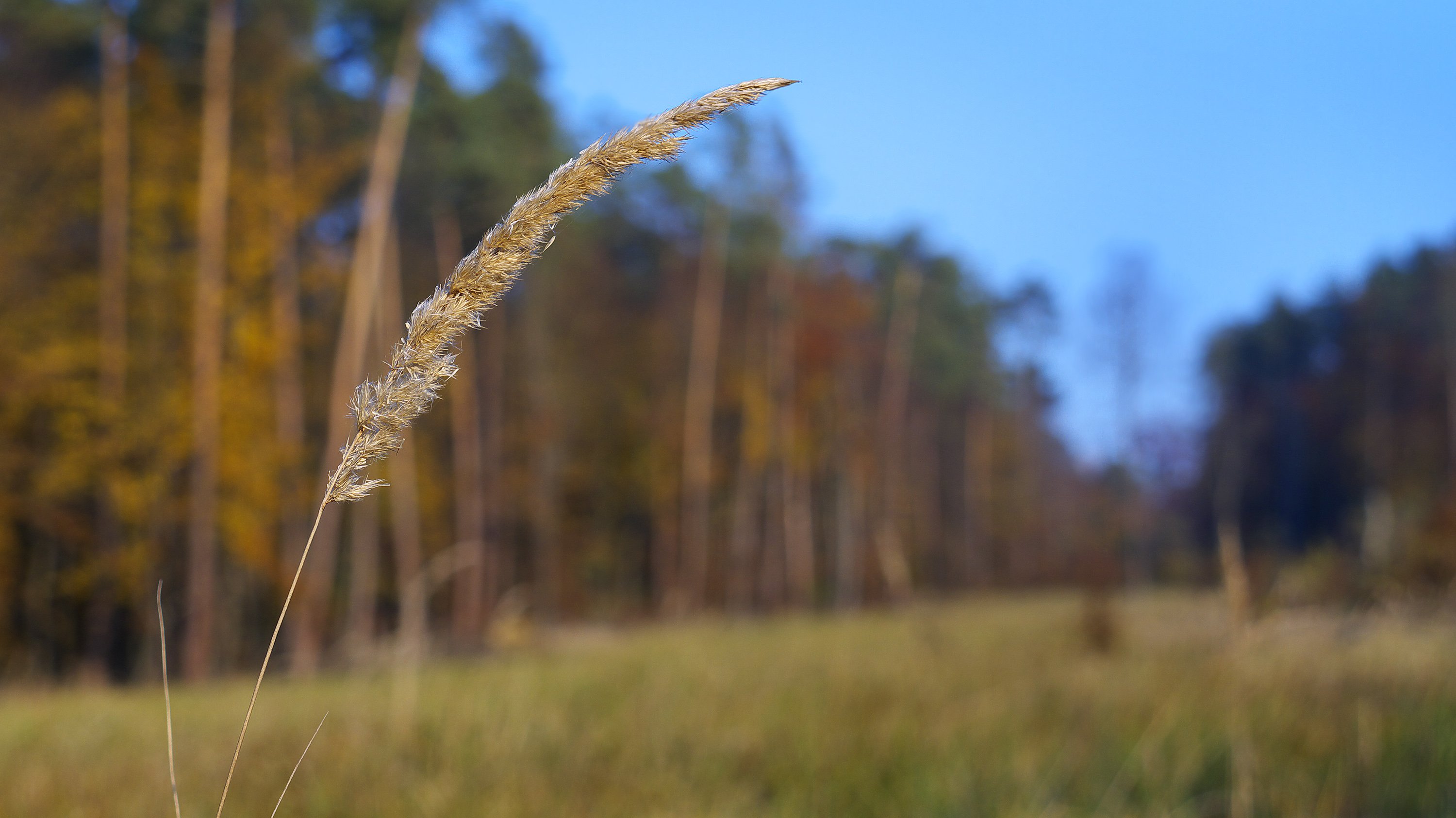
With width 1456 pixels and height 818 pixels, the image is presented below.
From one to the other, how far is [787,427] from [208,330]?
1597 centimetres

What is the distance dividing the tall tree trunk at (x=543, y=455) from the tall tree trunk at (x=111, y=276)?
984 cm

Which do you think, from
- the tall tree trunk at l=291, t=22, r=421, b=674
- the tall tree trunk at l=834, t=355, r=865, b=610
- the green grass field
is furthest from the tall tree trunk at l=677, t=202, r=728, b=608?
the green grass field

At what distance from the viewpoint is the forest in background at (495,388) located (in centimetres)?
1305

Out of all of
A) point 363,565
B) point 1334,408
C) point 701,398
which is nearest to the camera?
point 363,565

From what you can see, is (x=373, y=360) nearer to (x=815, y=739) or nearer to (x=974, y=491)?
(x=815, y=739)

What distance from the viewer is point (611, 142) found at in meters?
0.81

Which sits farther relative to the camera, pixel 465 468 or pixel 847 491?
pixel 847 491

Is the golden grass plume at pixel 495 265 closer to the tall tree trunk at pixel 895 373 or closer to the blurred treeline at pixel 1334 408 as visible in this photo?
the blurred treeline at pixel 1334 408

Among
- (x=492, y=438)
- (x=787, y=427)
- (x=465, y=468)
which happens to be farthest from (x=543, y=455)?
(x=787, y=427)

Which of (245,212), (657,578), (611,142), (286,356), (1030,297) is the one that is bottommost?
(657,578)

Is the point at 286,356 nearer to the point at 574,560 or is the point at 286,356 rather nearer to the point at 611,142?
the point at 574,560

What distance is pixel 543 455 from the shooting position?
939 inches

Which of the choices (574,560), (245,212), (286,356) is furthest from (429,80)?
(574,560)

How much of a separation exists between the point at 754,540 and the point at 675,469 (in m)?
5.18
